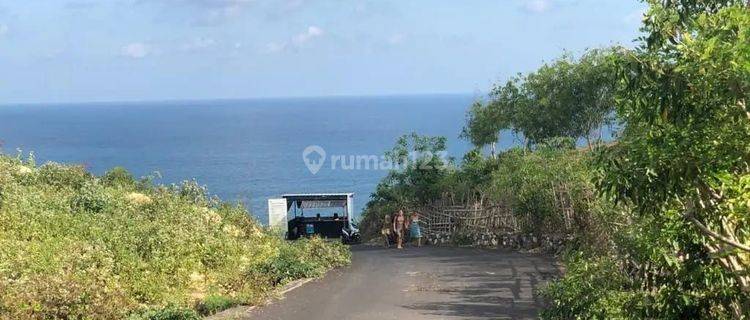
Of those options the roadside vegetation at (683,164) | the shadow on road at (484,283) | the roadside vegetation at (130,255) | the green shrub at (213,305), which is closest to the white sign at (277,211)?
the roadside vegetation at (130,255)

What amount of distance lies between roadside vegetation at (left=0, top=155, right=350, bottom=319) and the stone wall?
5191 millimetres

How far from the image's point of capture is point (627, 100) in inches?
163

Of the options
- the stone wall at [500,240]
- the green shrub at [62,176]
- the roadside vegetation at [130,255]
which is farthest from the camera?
the green shrub at [62,176]

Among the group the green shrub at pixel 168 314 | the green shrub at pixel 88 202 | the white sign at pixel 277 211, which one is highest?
the green shrub at pixel 88 202

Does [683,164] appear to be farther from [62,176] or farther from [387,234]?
[62,176]

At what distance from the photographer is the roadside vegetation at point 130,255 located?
9.91 meters

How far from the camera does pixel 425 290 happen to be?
13.1m

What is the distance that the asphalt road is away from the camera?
37.2 ft

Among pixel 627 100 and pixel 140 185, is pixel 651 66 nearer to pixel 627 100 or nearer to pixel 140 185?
pixel 627 100

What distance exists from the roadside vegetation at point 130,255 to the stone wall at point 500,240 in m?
5.19

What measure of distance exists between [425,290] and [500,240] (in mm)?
7435

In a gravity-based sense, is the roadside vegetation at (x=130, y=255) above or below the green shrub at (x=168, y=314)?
above

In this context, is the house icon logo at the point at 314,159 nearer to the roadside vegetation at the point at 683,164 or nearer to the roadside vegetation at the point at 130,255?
the roadside vegetation at the point at 130,255

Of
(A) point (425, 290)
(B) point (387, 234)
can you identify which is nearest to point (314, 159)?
(B) point (387, 234)
